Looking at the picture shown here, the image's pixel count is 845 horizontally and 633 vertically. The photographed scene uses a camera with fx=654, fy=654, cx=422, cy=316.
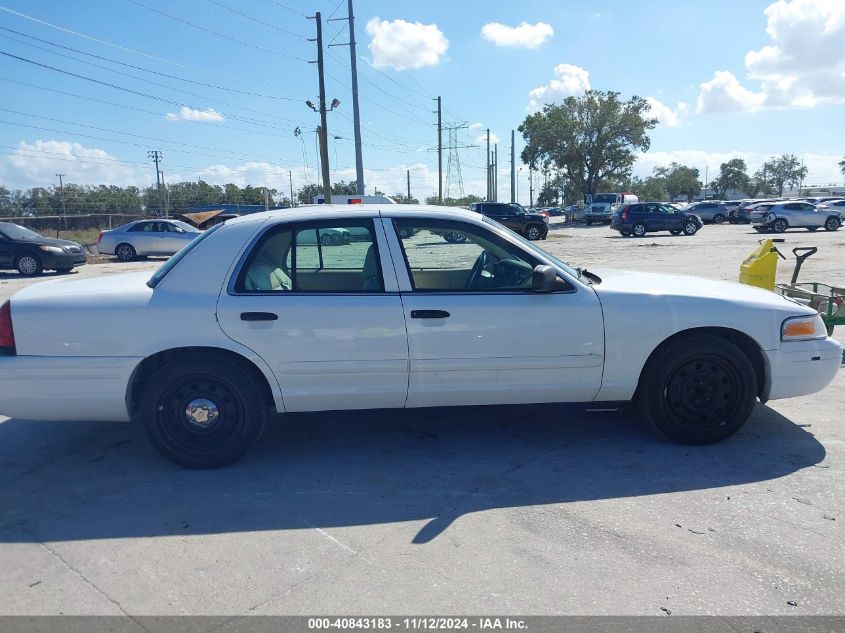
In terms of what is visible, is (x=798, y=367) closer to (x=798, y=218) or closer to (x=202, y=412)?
(x=202, y=412)

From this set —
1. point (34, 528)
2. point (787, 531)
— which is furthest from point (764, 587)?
point (34, 528)

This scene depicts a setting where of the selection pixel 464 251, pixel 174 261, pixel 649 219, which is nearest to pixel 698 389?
pixel 464 251

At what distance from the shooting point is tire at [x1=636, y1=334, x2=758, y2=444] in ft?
14.0

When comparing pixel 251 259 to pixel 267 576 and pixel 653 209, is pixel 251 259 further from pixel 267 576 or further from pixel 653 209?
pixel 653 209

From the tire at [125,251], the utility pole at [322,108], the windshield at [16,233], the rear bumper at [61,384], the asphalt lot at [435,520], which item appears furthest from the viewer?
the utility pole at [322,108]

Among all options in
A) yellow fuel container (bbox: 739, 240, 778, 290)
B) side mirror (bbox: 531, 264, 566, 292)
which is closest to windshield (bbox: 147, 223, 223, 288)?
side mirror (bbox: 531, 264, 566, 292)

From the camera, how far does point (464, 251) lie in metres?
4.57

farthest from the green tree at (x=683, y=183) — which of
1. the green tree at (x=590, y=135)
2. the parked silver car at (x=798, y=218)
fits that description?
the parked silver car at (x=798, y=218)

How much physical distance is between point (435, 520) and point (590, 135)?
63.2 metres

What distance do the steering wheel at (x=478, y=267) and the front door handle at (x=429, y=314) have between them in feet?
1.11

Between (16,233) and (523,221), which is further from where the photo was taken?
(523,221)

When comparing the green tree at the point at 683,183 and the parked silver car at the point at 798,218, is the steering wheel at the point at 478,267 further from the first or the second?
the green tree at the point at 683,183

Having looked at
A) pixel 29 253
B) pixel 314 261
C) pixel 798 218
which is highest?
pixel 314 261

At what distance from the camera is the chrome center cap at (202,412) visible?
409cm
